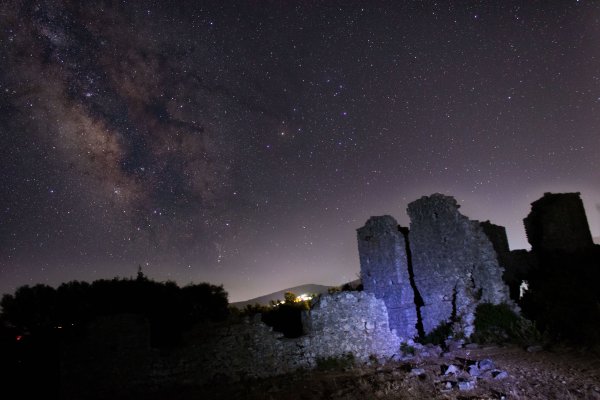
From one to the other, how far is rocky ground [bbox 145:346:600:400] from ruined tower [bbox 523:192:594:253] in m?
9.27

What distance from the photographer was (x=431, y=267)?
61.3 ft

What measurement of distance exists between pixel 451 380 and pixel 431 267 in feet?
25.5

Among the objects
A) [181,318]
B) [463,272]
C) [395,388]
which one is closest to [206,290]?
[181,318]

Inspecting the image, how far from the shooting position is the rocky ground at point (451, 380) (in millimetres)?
10141

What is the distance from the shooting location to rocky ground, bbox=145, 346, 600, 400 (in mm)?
10141

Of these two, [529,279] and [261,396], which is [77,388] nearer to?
[261,396]

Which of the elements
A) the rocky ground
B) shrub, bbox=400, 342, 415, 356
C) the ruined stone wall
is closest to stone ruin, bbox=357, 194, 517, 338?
shrub, bbox=400, 342, 415, 356

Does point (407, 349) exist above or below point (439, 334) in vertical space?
below

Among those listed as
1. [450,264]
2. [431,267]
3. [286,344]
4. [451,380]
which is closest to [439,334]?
[431,267]

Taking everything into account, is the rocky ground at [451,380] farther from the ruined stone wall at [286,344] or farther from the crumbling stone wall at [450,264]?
the crumbling stone wall at [450,264]

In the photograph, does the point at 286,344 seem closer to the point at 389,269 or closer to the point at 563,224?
the point at 389,269

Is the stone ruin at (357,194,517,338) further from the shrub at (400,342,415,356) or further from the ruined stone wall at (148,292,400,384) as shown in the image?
the ruined stone wall at (148,292,400,384)

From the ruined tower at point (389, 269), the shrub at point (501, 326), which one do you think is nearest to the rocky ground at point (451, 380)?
the shrub at point (501, 326)

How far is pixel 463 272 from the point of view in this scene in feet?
58.5
